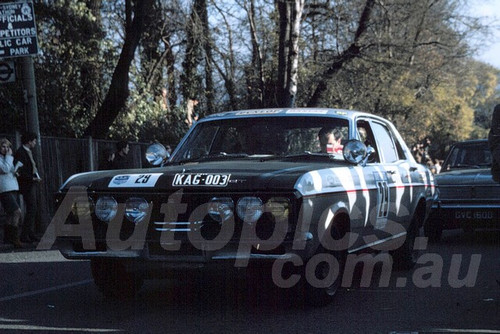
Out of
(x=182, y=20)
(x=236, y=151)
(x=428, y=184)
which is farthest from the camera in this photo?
(x=182, y=20)

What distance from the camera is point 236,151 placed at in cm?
827

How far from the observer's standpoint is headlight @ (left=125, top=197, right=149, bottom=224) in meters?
6.78

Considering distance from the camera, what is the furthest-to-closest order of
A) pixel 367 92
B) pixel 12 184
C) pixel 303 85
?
pixel 367 92, pixel 303 85, pixel 12 184

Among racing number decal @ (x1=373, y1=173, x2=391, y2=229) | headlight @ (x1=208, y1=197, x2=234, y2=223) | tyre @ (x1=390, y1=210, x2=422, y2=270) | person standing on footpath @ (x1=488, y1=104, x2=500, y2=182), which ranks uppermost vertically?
person standing on footpath @ (x1=488, y1=104, x2=500, y2=182)

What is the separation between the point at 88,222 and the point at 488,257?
5.91 metres

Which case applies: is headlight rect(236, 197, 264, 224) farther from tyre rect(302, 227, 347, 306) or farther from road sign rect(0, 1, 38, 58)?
road sign rect(0, 1, 38, 58)

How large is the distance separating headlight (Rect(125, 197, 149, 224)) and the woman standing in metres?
7.00

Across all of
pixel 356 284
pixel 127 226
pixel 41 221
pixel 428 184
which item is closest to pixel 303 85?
pixel 41 221

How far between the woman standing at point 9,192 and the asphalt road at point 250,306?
3493 mm

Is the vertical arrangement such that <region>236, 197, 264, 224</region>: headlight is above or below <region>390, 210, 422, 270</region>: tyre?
above

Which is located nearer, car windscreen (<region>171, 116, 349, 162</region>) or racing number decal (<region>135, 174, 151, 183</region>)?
racing number decal (<region>135, 174, 151, 183</region>)

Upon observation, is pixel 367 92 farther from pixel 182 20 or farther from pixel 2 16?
pixel 2 16

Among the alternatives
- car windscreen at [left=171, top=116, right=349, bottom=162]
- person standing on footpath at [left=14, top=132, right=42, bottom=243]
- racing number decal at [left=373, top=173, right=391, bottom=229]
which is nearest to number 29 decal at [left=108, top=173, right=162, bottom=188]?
car windscreen at [left=171, top=116, right=349, bottom=162]

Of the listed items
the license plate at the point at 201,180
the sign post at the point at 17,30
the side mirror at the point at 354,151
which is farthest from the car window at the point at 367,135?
the sign post at the point at 17,30
